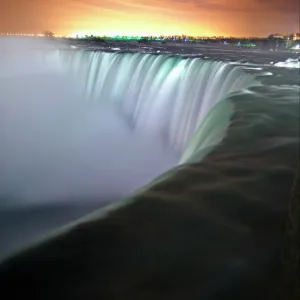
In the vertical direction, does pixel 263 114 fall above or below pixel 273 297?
above

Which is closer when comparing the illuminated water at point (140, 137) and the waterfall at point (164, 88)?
the illuminated water at point (140, 137)

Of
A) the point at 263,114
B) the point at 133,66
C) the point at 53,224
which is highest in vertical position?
the point at 133,66

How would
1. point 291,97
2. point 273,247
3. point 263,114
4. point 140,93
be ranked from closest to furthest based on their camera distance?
point 273,247 → point 263,114 → point 291,97 → point 140,93

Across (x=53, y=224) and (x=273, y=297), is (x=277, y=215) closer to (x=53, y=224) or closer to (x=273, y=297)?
(x=273, y=297)

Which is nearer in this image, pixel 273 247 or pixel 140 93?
pixel 273 247

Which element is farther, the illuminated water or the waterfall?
the waterfall

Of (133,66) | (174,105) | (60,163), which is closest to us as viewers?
(60,163)

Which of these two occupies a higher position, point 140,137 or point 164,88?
point 164,88

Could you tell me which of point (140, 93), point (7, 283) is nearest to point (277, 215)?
point (7, 283)

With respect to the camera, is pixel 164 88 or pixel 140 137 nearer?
pixel 164 88

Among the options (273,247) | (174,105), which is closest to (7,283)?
(273,247)
